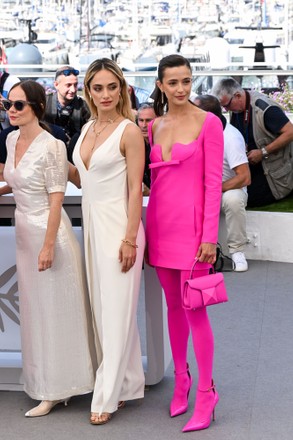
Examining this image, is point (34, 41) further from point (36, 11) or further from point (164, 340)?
point (164, 340)

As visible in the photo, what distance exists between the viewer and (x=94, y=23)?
26969 mm

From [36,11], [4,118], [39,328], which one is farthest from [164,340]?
[36,11]

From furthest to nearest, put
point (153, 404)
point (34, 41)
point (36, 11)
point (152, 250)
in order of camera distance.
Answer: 1. point (36, 11)
2. point (34, 41)
3. point (153, 404)
4. point (152, 250)

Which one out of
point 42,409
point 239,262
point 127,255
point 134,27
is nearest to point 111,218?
point 127,255

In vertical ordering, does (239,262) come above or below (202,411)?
below

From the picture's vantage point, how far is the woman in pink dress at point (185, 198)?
4250 mm

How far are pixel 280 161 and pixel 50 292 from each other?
13.3ft

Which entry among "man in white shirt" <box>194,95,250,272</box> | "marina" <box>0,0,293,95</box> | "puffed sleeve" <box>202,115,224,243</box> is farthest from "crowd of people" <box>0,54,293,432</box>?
"marina" <box>0,0,293,95</box>

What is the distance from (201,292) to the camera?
13.8 ft

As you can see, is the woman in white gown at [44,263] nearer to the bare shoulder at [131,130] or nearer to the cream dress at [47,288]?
the cream dress at [47,288]

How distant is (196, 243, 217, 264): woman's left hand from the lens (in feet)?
13.9

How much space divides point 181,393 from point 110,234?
80 centimetres

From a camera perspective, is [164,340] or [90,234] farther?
[164,340]

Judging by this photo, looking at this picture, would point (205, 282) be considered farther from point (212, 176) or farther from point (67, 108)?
point (67, 108)
